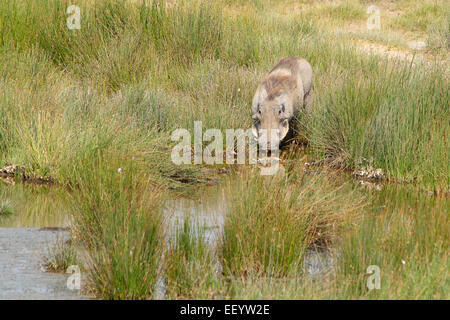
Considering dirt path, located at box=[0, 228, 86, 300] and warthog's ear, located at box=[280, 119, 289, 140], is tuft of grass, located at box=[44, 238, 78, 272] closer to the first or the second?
dirt path, located at box=[0, 228, 86, 300]

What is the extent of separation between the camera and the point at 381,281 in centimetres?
418

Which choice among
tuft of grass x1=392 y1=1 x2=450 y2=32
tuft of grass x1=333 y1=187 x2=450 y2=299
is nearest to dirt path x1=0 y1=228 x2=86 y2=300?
tuft of grass x1=333 y1=187 x2=450 y2=299

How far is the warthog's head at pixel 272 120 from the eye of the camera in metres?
8.49

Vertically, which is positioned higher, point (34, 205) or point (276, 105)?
point (276, 105)

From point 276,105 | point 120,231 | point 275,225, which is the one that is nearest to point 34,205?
point 120,231

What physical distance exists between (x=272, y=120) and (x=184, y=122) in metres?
1.29

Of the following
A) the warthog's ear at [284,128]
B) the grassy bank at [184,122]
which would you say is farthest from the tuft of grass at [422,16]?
the warthog's ear at [284,128]

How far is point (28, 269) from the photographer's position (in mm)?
4789

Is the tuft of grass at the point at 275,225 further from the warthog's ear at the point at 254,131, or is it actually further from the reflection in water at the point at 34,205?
the warthog's ear at the point at 254,131

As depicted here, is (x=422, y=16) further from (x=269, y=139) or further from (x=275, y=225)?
(x=275, y=225)

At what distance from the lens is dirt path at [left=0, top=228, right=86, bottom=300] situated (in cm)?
439

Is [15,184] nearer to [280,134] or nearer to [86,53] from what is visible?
[280,134]
